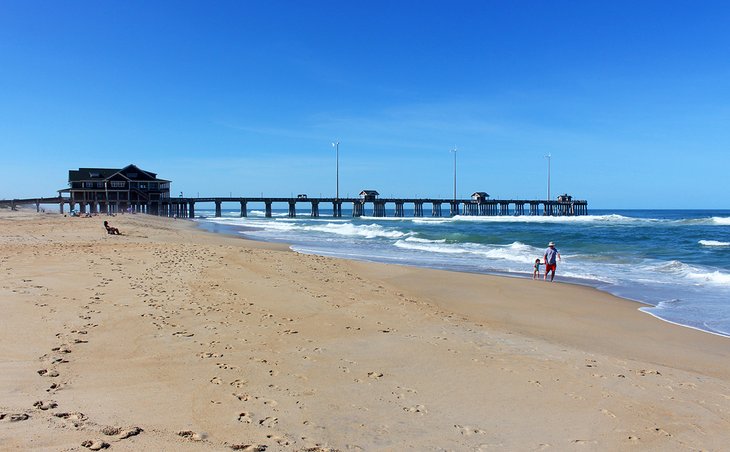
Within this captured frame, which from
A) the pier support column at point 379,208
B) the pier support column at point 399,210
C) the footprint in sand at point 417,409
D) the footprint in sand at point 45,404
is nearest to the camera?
the footprint in sand at point 45,404

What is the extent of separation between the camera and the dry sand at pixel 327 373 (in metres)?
3.85

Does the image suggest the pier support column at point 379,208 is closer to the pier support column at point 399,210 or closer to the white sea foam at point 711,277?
the pier support column at point 399,210

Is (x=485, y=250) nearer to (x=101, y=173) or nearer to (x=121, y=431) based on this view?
(x=121, y=431)

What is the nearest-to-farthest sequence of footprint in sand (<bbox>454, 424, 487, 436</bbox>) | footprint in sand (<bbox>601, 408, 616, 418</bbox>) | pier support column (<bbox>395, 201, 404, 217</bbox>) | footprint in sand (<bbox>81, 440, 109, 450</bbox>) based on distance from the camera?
footprint in sand (<bbox>81, 440, 109, 450</bbox>) → footprint in sand (<bbox>454, 424, 487, 436</bbox>) → footprint in sand (<bbox>601, 408, 616, 418</bbox>) → pier support column (<bbox>395, 201, 404, 217</bbox>)

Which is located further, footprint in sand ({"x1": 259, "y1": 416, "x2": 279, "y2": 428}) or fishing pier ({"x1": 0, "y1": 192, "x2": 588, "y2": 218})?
fishing pier ({"x1": 0, "y1": 192, "x2": 588, "y2": 218})

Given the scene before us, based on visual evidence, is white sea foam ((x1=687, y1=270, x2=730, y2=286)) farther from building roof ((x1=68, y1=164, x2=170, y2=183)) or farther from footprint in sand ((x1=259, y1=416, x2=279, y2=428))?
building roof ((x1=68, y1=164, x2=170, y2=183))

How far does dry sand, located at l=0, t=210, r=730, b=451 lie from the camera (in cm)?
385

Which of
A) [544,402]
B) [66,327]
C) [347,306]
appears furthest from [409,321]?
[66,327]

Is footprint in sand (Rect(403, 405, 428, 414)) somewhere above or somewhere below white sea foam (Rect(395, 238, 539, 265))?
above

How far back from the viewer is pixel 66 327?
21.0 feet

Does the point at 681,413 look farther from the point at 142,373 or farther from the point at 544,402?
→ the point at 142,373

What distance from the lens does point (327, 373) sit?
5.35m

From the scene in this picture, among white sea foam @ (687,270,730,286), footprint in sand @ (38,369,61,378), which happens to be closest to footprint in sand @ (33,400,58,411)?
footprint in sand @ (38,369,61,378)

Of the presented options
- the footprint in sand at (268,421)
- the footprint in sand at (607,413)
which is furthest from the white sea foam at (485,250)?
the footprint in sand at (268,421)
